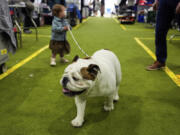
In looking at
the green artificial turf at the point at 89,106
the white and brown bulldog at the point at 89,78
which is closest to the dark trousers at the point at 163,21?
the green artificial turf at the point at 89,106

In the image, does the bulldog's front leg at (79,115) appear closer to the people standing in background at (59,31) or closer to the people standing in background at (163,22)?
the people standing in background at (59,31)

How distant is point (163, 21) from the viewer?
3.31 m

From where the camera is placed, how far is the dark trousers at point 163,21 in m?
3.15

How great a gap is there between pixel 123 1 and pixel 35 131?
49.0 ft

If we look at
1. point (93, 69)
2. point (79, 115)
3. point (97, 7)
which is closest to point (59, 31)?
point (79, 115)

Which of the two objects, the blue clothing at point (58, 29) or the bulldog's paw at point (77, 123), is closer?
the bulldog's paw at point (77, 123)

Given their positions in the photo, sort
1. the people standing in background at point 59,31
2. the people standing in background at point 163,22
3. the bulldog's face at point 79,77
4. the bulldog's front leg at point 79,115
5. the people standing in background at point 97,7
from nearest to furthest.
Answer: the bulldog's face at point 79,77 → the bulldog's front leg at point 79,115 → the people standing in background at point 163,22 → the people standing in background at point 59,31 → the people standing in background at point 97,7

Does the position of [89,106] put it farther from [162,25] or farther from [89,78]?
[162,25]

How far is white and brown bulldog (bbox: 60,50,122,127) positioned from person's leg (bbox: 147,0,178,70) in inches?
64.2

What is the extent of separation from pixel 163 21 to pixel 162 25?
7 centimetres

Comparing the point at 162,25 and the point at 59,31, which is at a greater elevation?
the point at 162,25

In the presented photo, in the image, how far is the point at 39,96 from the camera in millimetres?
2625

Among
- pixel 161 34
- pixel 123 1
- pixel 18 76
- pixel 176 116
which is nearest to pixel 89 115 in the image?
pixel 176 116

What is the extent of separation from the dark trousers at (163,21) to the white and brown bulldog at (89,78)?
5.35ft
